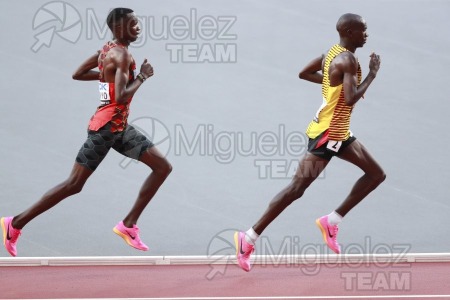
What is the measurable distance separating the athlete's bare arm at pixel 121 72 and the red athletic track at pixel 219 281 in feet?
6.23

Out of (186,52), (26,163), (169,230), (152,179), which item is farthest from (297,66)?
(152,179)

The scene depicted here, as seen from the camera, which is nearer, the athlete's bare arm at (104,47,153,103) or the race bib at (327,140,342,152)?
the athlete's bare arm at (104,47,153,103)

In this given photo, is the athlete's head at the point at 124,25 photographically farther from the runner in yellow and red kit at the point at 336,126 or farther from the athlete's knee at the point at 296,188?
the athlete's knee at the point at 296,188

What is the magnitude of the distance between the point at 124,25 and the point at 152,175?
990 mm

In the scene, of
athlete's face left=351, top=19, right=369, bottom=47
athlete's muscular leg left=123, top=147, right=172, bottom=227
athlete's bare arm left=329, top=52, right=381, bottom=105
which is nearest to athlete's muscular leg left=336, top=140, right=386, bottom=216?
athlete's bare arm left=329, top=52, right=381, bottom=105

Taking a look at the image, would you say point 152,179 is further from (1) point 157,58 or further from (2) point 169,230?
(1) point 157,58

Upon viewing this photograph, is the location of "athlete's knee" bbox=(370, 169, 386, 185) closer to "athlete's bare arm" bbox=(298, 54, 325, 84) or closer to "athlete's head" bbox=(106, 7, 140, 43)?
"athlete's bare arm" bbox=(298, 54, 325, 84)

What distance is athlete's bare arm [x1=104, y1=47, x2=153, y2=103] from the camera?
18.7 feet

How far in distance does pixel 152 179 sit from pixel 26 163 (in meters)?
3.31

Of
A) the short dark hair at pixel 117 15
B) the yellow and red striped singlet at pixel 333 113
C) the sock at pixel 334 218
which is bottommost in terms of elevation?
the sock at pixel 334 218

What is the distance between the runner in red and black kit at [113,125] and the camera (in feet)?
19.0

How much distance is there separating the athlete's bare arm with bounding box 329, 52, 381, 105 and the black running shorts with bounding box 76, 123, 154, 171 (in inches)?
51.1

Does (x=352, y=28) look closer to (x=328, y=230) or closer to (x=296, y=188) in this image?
(x=296, y=188)

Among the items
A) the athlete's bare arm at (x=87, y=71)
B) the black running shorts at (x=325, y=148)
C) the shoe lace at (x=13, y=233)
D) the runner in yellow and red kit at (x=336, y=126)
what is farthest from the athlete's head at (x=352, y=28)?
the shoe lace at (x=13, y=233)
